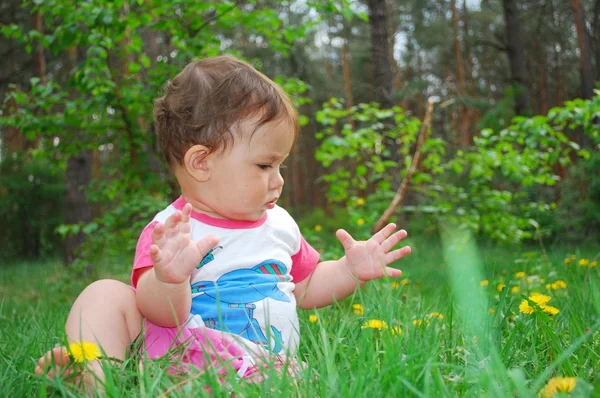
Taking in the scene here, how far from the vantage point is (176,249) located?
4.44ft

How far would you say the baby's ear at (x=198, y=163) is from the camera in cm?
164

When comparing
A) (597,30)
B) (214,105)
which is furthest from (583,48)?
(214,105)

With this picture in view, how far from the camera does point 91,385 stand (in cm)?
125

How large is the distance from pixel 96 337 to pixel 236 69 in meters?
0.93

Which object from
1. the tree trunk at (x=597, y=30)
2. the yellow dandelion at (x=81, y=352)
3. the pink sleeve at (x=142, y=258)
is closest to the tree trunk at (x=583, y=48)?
the tree trunk at (x=597, y=30)

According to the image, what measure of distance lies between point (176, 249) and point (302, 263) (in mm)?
668

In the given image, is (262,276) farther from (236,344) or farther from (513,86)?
(513,86)

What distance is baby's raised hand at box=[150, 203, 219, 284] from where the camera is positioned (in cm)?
135

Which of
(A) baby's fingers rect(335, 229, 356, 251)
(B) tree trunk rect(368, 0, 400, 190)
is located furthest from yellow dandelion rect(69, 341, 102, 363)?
(B) tree trunk rect(368, 0, 400, 190)

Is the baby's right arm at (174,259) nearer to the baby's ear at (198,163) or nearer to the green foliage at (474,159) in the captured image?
the baby's ear at (198,163)

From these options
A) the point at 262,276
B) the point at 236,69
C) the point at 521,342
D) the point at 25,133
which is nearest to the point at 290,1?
the point at 25,133

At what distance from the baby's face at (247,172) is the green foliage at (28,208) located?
10.7 m

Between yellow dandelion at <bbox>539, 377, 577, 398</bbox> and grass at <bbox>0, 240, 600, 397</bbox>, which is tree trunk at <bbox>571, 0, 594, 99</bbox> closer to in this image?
grass at <bbox>0, 240, 600, 397</bbox>

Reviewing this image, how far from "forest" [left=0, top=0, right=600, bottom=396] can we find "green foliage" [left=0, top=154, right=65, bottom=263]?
0.03 meters
